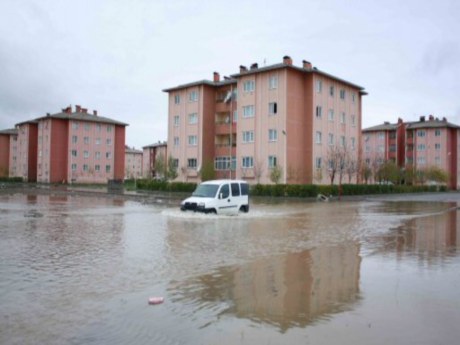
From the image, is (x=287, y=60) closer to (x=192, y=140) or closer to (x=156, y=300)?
(x=192, y=140)

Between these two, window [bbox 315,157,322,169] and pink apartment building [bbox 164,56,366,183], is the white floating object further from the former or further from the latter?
window [bbox 315,157,322,169]

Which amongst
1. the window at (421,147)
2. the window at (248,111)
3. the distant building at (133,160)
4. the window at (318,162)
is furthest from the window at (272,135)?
the distant building at (133,160)

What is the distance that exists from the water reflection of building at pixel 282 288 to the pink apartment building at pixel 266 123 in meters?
40.8

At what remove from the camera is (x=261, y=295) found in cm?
787

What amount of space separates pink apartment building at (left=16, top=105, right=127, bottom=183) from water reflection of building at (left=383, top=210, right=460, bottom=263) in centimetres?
7630

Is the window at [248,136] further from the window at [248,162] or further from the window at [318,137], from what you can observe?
the window at [318,137]

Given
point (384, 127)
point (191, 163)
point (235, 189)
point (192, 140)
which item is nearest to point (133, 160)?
point (384, 127)

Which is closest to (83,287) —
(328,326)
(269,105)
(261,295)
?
(261,295)

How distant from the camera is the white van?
23453mm

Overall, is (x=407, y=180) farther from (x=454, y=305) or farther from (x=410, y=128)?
(x=454, y=305)

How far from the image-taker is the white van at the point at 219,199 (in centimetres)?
2345

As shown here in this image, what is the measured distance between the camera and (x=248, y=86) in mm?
56219

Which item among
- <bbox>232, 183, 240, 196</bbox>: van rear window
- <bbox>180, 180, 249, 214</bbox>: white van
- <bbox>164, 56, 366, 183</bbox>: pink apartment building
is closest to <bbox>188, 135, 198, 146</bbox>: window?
<bbox>164, 56, 366, 183</bbox>: pink apartment building

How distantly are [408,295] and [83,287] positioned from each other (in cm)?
538
